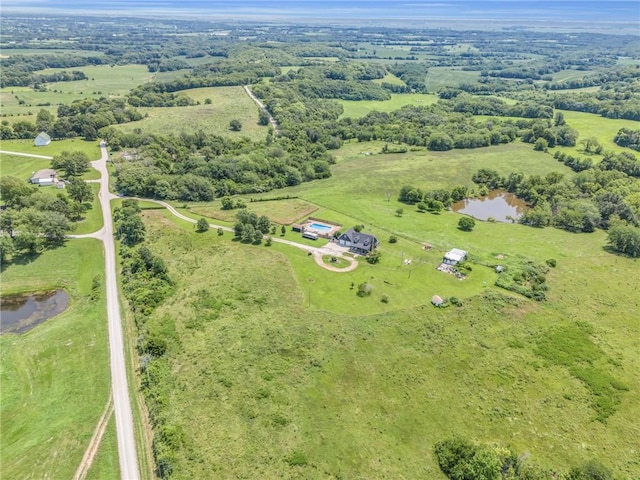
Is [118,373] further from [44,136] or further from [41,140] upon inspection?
[44,136]

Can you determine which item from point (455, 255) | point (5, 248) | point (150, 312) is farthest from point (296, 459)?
point (5, 248)

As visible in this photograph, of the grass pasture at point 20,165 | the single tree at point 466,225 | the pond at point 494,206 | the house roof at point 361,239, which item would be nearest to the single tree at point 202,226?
the house roof at point 361,239

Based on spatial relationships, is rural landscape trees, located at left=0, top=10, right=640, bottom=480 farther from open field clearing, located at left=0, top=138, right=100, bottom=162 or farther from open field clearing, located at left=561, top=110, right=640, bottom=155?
open field clearing, located at left=561, top=110, right=640, bottom=155

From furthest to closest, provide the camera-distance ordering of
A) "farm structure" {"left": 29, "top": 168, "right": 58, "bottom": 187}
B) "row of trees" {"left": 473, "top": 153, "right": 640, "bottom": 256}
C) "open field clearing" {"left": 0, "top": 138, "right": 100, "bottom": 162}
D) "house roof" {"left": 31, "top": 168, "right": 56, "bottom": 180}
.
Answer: "open field clearing" {"left": 0, "top": 138, "right": 100, "bottom": 162} → "house roof" {"left": 31, "top": 168, "right": 56, "bottom": 180} → "farm structure" {"left": 29, "top": 168, "right": 58, "bottom": 187} → "row of trees" {"left": 473, "top": 153, "right": 640, "bottom": 256}

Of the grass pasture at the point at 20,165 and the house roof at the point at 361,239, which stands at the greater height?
the house roof at the point at 361,239

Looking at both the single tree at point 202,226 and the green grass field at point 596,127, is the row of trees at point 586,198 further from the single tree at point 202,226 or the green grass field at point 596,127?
the single tree at point 202,226

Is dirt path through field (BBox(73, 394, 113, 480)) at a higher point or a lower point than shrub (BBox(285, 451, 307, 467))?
lower

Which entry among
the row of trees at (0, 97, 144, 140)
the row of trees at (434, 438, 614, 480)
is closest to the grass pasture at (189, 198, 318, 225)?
the row of trees at (434, 438, 614, 480)

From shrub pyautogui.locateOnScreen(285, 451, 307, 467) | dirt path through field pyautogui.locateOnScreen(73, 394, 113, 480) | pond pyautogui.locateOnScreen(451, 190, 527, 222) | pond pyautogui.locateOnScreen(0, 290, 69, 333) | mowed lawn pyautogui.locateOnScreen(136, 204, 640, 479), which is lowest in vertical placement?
pond pyautogui.locateOnScreen(451, 190, 527, 222)
